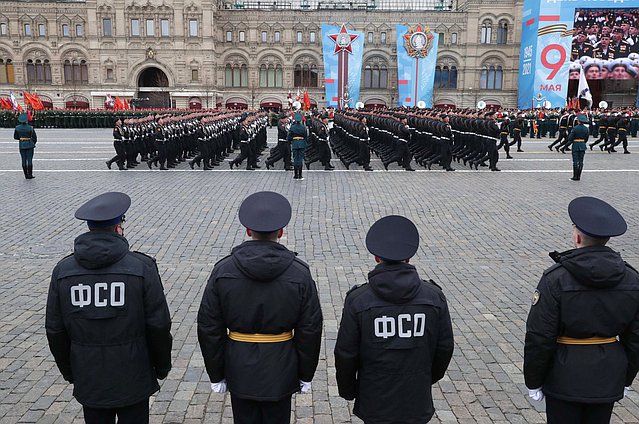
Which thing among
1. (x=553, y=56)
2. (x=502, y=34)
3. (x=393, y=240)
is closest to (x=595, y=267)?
(x=393, y=240)

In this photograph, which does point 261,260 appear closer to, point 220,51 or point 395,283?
point 395,283

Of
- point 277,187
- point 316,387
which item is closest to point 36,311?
point 316,387

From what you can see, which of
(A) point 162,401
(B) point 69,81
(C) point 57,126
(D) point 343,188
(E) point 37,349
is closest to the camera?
(A) point 162,401

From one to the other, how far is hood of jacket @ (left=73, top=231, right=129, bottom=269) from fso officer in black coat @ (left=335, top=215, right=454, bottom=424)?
1.19m

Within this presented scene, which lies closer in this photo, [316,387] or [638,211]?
[316,387]

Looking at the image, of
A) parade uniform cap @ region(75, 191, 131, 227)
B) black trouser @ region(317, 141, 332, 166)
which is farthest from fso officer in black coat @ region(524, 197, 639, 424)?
black trouser @ region(317, 141, 332, 166)

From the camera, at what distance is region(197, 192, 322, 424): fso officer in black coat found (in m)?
2.72

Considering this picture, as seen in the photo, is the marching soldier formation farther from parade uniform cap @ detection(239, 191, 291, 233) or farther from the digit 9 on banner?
the digit 9 on banner

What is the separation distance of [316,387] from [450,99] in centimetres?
4995

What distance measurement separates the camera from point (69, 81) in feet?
163

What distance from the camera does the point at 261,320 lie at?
275 centimetres

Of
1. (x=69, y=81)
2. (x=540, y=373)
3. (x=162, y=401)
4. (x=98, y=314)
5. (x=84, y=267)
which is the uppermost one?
(x=69, y=81)

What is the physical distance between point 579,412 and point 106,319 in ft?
8.25

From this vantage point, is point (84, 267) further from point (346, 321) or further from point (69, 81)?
point (69, 81)
